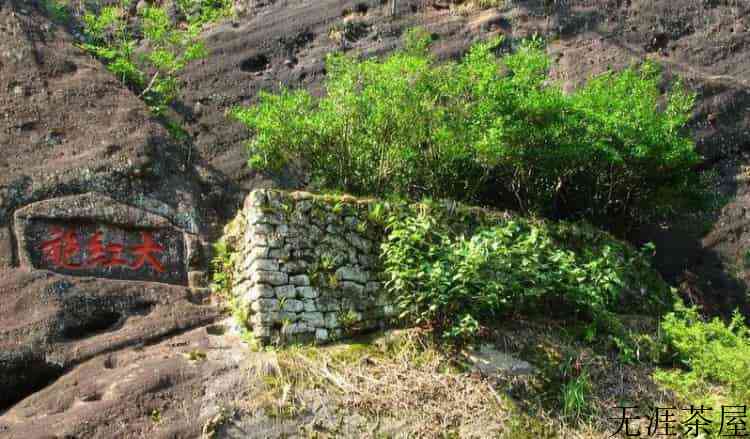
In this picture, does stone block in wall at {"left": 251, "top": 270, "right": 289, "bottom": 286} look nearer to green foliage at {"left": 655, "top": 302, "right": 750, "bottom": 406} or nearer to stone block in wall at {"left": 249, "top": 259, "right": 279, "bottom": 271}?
stone block in wall at {"left": 249, "top": 259, "right": 279, "bottom": 271}

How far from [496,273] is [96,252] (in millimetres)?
4086

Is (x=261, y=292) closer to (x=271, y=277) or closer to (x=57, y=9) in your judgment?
(x=271, y=277)

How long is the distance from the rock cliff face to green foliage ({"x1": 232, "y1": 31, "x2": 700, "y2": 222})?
1.34 m

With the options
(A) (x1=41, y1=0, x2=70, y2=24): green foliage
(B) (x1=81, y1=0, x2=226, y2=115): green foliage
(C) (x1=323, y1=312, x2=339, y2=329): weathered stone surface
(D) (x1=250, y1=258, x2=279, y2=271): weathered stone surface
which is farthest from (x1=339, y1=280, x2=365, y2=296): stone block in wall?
(A) (x1=41, y1=0, x2=70, y2=24): green foliage

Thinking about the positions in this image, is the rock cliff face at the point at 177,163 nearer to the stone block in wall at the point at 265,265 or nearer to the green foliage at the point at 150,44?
the green foliage at the point at 150,44

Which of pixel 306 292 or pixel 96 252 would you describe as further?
pixel 96 252

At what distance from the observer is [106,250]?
27.5 feet

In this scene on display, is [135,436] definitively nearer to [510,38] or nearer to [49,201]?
[49,201]

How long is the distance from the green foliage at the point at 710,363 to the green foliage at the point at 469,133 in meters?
2.42

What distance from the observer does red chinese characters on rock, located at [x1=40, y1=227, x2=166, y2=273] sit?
8.14 meters

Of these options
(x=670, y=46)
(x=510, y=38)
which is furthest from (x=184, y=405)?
(x=670, y=46)

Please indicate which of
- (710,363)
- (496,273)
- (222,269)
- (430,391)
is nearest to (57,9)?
(222,269)

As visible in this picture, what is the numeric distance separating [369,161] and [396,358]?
8.94 ft

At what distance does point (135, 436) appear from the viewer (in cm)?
662
